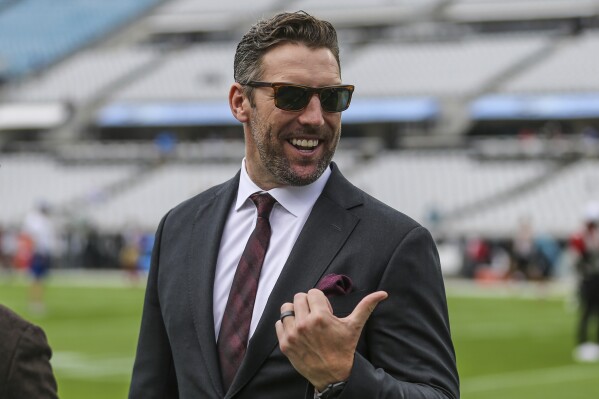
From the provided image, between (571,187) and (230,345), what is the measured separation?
31.5 meters

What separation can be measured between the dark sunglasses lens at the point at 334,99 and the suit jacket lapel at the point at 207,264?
0.47 meters

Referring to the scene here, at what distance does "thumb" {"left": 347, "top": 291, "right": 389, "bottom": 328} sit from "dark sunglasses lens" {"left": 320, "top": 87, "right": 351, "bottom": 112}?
0.58 meters

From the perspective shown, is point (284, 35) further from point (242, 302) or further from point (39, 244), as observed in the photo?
point (39, 244)

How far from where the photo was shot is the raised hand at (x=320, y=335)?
2.51 metres

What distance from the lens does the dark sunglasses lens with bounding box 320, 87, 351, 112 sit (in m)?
2.93

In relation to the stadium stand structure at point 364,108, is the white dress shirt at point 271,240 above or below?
A: above

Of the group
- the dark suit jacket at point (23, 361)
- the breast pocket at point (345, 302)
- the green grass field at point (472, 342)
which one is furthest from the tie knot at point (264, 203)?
the green grass field at point (472, 342)

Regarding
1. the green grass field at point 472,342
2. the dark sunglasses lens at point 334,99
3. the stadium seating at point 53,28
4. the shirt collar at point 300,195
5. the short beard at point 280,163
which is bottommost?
the green grass field at point 472,342

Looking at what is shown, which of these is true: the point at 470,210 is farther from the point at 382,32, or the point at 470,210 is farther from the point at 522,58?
the point at 382,32

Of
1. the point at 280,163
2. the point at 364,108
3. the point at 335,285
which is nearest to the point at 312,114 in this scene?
the point at 280,163

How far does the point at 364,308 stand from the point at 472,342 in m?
13.4

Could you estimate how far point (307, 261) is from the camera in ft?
9.53

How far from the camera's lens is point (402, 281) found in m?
2.76

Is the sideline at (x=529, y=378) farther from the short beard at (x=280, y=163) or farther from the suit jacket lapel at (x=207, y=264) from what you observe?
the short beard at (x=280, y=163)
